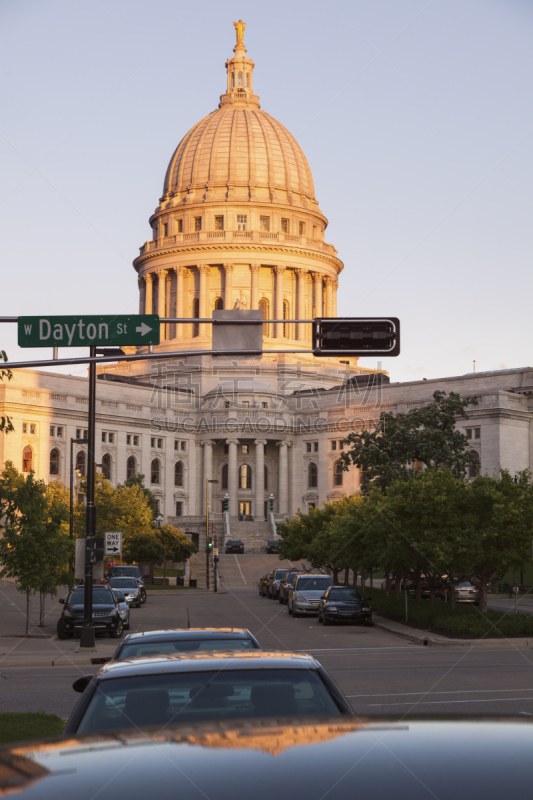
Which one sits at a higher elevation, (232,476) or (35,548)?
(232,476)

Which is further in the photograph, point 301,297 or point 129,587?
point 301,297

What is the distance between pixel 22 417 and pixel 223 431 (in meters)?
24.9

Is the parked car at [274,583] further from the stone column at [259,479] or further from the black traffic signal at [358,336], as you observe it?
the stone column at [259,479]

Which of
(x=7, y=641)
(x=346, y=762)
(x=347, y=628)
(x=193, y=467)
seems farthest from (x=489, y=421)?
(x=346, y=762)

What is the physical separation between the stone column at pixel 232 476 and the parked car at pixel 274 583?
65610 mm

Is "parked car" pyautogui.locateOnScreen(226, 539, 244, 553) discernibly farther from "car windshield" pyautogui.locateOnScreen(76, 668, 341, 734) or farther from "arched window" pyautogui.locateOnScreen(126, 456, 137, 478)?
"car windshield" pyautogui.locateOnScreen(76, 668, 341, 734)

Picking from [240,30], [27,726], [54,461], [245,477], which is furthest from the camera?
[240,30]

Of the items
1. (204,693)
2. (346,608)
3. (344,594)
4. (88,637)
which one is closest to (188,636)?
(204,693)

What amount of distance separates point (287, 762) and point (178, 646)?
629 centimetres

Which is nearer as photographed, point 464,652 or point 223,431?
point 464,652

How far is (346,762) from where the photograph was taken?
11.0ft

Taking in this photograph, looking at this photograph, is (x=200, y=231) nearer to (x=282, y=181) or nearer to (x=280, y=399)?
(x=282, y=181)

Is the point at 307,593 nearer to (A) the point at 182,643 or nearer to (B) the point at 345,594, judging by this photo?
(B) the point at 345,594

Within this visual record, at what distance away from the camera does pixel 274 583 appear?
58281mm
